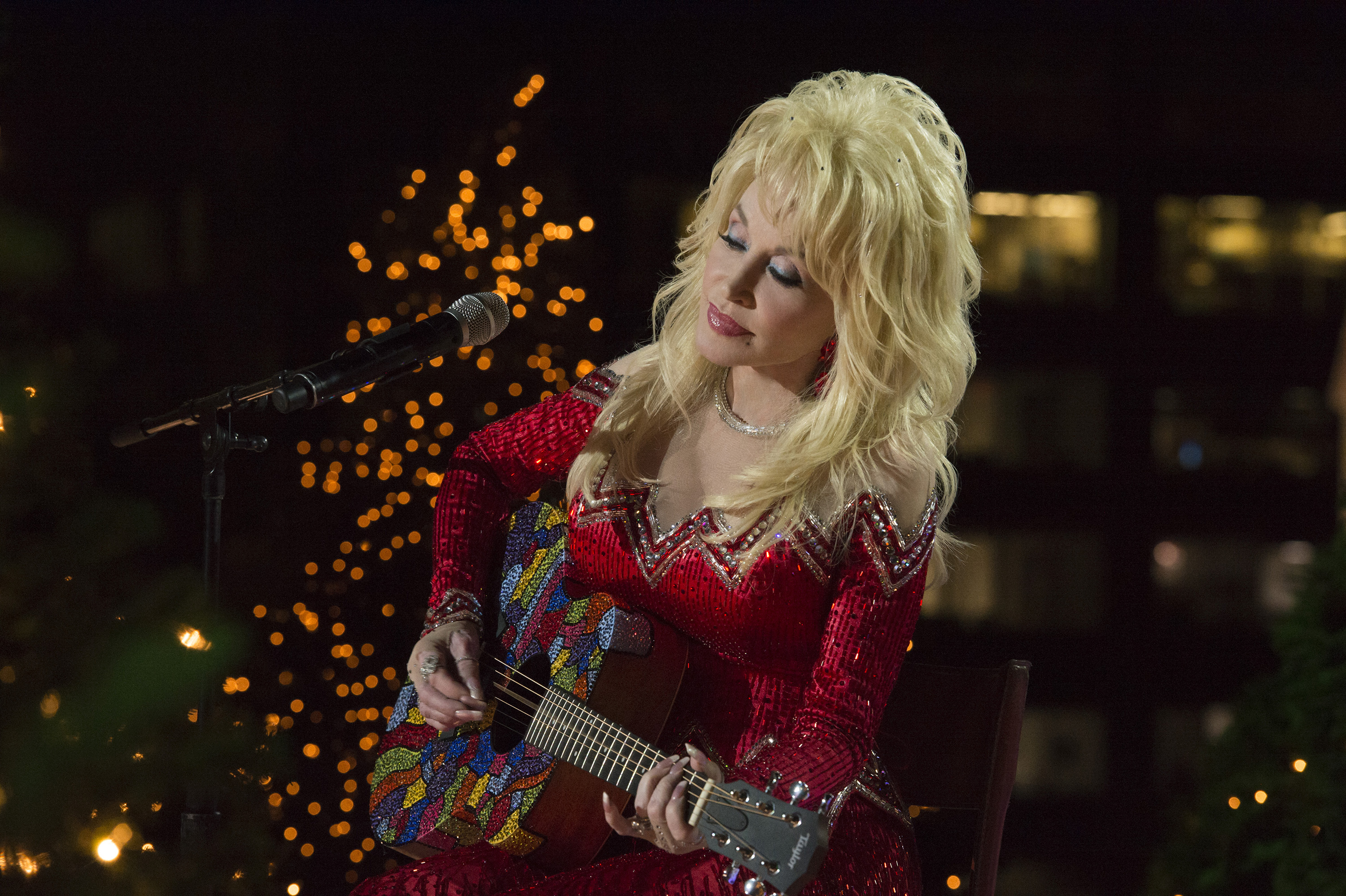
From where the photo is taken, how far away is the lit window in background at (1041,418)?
1043 centimetres

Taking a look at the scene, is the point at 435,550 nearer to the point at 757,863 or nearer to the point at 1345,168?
the point at 757,863

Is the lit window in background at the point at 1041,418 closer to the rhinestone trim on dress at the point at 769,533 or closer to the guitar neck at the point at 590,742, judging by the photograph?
the rhinestone trim on dress at the point at 769,533

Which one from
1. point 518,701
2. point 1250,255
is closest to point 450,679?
point 518,701

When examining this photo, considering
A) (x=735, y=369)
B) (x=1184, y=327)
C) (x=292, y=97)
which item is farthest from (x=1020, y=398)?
(x=735, y=369)

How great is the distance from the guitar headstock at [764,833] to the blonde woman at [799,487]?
0.11 meters

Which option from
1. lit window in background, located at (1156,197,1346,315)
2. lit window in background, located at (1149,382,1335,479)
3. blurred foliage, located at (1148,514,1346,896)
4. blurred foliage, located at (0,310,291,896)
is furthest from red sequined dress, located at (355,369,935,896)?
lit window in background, located at (1156,197,1346,315)

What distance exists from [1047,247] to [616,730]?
382 inches

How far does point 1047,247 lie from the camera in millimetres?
10578

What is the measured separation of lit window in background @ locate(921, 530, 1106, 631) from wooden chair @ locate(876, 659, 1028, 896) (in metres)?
8.41

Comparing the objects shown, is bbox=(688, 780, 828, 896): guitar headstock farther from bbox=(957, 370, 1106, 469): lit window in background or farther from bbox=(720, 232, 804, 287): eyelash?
bbox=(957, 370, 1106, 469): lit window in background

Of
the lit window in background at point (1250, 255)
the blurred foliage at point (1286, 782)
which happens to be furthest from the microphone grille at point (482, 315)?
the lit window in background at point (1250, 255)

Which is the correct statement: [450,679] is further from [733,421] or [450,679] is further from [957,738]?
[957,738]

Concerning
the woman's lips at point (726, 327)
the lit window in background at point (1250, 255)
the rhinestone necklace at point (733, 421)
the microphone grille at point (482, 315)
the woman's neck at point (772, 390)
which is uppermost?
the microphone grille at point (482, 315)

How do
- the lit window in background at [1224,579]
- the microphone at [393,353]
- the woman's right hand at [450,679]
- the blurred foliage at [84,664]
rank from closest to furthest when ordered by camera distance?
the blurred foliage at [84,664]
the microphone at [393,353]
the woman's right hand at [450,679]
the lit window in background at [1224,579]
